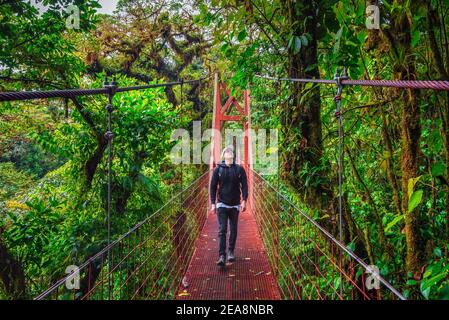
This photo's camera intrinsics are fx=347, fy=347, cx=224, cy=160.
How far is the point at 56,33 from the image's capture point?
7.93 ft

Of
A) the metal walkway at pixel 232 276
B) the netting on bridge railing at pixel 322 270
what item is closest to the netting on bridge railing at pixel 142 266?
the metal walkway at pixel 232 276

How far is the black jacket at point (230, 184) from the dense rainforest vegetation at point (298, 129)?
13.2 inches

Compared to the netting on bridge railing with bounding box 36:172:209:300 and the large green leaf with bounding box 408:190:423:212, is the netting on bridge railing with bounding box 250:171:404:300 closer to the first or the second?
the large green leaf with bounding box 408:190:423:212

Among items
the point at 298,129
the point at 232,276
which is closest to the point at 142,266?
the point at 232,276

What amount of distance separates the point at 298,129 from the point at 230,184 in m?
0.80

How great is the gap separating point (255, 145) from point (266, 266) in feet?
12.5

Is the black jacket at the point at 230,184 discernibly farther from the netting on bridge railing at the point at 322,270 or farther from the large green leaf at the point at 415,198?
the large green leaf at the point at 415,198

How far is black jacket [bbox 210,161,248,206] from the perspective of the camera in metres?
2.50

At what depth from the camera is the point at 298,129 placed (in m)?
1.88

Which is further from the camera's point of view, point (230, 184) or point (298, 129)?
point (230, 184)

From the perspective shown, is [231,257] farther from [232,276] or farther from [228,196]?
[228,196]

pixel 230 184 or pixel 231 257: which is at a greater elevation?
pixel 230 184

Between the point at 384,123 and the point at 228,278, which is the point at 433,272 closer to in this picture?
the point at 384,123

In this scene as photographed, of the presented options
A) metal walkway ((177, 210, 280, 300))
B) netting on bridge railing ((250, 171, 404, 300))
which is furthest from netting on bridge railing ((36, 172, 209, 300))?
netting on bridge railing ((250, 171, 404, 300))
